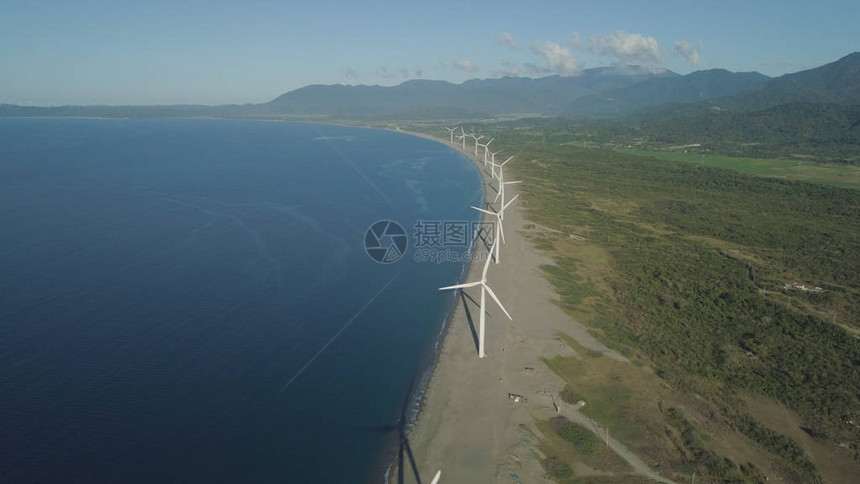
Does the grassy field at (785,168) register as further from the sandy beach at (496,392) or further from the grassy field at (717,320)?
the sandy beach at (496,392)

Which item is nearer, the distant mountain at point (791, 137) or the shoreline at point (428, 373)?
the shoreline at point (428, 373)

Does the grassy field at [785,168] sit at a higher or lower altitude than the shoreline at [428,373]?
higher

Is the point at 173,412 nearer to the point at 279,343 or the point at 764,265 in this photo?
the point at 279,343

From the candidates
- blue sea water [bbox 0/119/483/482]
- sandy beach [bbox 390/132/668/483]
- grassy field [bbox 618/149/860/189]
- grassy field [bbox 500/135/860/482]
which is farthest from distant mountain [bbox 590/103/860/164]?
sandy beach [bbox 390/132/668/483]

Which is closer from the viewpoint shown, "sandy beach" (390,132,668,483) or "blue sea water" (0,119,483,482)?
"sandy beach" (390,132,668,483)

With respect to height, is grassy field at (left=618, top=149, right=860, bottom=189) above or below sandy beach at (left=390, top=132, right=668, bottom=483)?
above

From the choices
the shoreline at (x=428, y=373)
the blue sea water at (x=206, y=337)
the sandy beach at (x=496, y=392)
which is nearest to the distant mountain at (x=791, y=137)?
the blue sea water at (x=206, y=337)

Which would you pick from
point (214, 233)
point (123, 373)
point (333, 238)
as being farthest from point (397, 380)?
point (214, 233)

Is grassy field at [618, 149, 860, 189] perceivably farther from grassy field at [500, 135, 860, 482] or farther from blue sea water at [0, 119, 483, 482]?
blue sea water at [0, 119, 483, 482]

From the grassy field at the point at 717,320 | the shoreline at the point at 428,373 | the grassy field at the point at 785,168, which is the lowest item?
the shoreline at the point at 428,373
